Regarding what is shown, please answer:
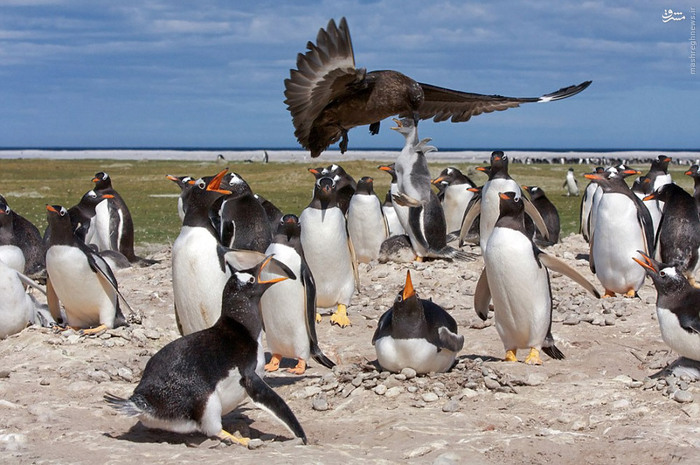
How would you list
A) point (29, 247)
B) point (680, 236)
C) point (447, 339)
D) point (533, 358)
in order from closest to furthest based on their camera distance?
point (447, 339)
point (533, 358)
point (680, 236)
point (29, 247)

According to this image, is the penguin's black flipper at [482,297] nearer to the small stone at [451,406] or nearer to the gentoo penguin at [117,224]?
the small stone at [451,406]

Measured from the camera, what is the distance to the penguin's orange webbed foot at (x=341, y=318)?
30.4ft

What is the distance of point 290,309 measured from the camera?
7383mm

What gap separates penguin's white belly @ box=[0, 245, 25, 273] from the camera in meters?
9.34

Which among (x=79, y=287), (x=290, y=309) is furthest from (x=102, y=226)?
(x=290, y=309)

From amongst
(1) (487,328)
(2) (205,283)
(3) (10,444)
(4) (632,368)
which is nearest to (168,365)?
(3) (10,444)

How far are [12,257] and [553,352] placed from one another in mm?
5823

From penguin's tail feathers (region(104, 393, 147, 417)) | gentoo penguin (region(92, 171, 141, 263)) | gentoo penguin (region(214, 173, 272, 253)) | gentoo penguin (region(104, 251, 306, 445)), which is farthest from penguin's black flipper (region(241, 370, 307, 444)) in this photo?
gentoo penguin (region(92, 171, 141, 263))

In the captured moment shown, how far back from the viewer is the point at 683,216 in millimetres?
10906

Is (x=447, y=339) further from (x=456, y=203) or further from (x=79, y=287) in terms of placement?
(x=456, y=203)

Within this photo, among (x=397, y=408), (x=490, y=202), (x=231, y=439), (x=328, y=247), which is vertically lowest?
(x=397, y=408)

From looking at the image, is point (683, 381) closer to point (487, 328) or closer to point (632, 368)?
point (632, 368)

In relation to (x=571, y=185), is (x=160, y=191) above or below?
above

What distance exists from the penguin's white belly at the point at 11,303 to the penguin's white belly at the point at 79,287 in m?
0.31
